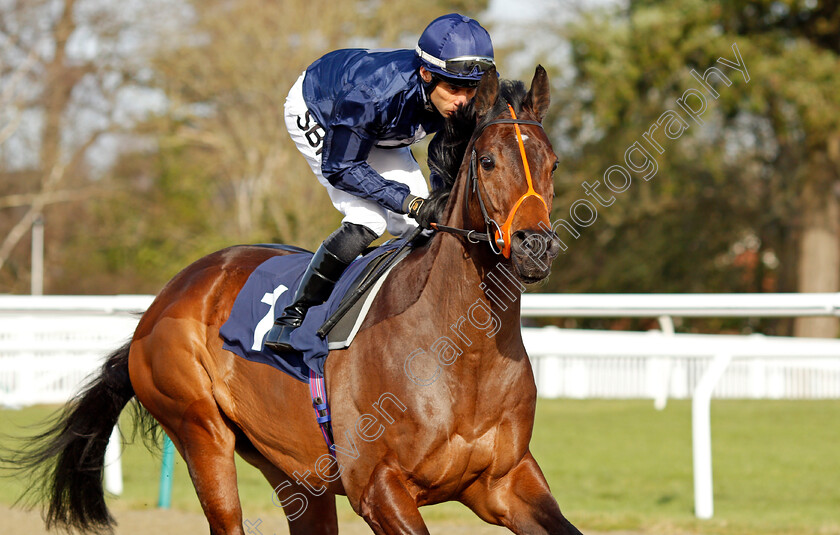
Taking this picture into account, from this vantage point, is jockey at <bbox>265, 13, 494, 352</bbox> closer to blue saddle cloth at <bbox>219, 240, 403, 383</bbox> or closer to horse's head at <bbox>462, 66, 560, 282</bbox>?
→ blue saddle cloth at <bbox>219, 240, 403, 383</bbox>

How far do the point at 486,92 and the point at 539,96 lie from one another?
0.17 metres

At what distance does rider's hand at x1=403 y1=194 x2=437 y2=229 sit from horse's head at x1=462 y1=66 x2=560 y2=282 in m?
0.16

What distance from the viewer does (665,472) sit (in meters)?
6.16

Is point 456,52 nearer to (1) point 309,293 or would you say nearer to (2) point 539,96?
(2) point 539,96

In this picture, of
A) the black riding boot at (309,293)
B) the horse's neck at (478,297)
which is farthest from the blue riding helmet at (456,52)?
the black riding boot at (309,293)

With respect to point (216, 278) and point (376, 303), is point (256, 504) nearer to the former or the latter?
point (216, 278)

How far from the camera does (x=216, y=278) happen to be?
12.4ft

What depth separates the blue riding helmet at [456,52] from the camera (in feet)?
9.50

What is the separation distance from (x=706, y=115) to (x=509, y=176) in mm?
12103

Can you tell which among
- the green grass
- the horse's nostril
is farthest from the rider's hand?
the green grass

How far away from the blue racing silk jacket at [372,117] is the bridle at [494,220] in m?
0.36

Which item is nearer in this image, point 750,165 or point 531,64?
point 750,165

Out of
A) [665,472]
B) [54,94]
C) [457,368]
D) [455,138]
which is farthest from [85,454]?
[54,94]

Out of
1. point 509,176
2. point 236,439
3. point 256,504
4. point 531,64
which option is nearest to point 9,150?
point 531,64
